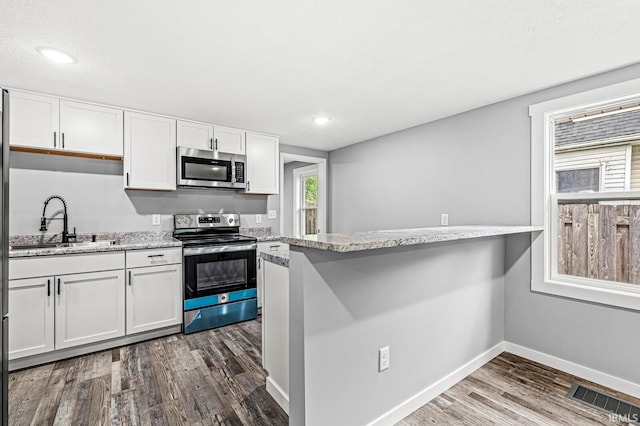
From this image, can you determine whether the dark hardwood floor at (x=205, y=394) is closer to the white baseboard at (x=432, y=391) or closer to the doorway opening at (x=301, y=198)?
the white baseboard at (x=432, y=391)

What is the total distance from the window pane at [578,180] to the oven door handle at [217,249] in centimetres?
301

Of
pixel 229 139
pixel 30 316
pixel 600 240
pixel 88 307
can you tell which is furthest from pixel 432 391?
pixel 229 139

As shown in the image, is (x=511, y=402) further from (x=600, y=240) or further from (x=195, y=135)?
(x=195, y=135)

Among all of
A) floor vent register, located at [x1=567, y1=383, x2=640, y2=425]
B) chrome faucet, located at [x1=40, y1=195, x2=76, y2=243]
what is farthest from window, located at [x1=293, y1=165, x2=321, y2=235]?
floor vent register, located at [x1=567, y1=383, x2=640, y2=425]

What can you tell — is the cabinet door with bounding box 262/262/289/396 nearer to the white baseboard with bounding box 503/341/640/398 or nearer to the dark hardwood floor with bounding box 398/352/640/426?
the dark hardwood floor with bounding box 398/352/640/426

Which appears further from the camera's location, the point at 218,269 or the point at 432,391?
the point at 218,269

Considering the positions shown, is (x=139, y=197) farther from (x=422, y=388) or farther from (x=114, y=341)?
(x=422, y=388)

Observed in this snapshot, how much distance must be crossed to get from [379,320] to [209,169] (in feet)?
8.68

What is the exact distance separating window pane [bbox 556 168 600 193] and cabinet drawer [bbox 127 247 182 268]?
3.52 meters

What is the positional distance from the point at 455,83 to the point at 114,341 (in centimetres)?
373

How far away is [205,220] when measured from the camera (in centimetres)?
383

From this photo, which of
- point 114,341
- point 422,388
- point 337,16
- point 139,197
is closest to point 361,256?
point 422,388

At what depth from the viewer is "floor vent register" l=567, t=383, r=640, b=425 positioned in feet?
6.03

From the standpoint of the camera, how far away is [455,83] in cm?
243
